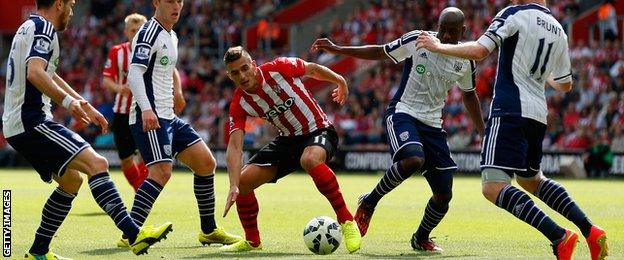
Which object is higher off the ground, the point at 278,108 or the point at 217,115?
the point at 278,108

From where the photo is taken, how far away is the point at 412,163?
10.3 meters

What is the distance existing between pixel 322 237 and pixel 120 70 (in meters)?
5.78

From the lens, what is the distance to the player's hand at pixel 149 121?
1037 cm

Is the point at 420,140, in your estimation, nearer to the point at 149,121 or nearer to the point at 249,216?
the point at 249,216

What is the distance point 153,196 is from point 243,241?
2.93ft

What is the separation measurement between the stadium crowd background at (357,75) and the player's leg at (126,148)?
12.8 metres

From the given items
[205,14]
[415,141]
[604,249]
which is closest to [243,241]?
[415,141]

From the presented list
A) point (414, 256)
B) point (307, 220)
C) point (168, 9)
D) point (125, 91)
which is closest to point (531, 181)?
point (414, 256)

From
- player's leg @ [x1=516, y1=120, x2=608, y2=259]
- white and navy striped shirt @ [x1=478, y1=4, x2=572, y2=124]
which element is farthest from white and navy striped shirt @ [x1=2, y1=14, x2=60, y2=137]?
player's leg @ [x1=516, y1=120, x2=608, y2=259]

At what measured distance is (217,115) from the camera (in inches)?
1276

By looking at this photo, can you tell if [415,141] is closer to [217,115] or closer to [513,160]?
[513,160]

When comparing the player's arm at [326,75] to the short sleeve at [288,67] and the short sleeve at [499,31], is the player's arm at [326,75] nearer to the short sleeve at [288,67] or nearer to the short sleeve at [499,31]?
the short sleeve at [288,67]

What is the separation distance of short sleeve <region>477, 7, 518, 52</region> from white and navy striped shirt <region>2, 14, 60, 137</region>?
3.22 m

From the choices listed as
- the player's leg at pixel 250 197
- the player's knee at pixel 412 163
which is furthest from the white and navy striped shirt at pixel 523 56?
the player's leg at pixel 250 197
